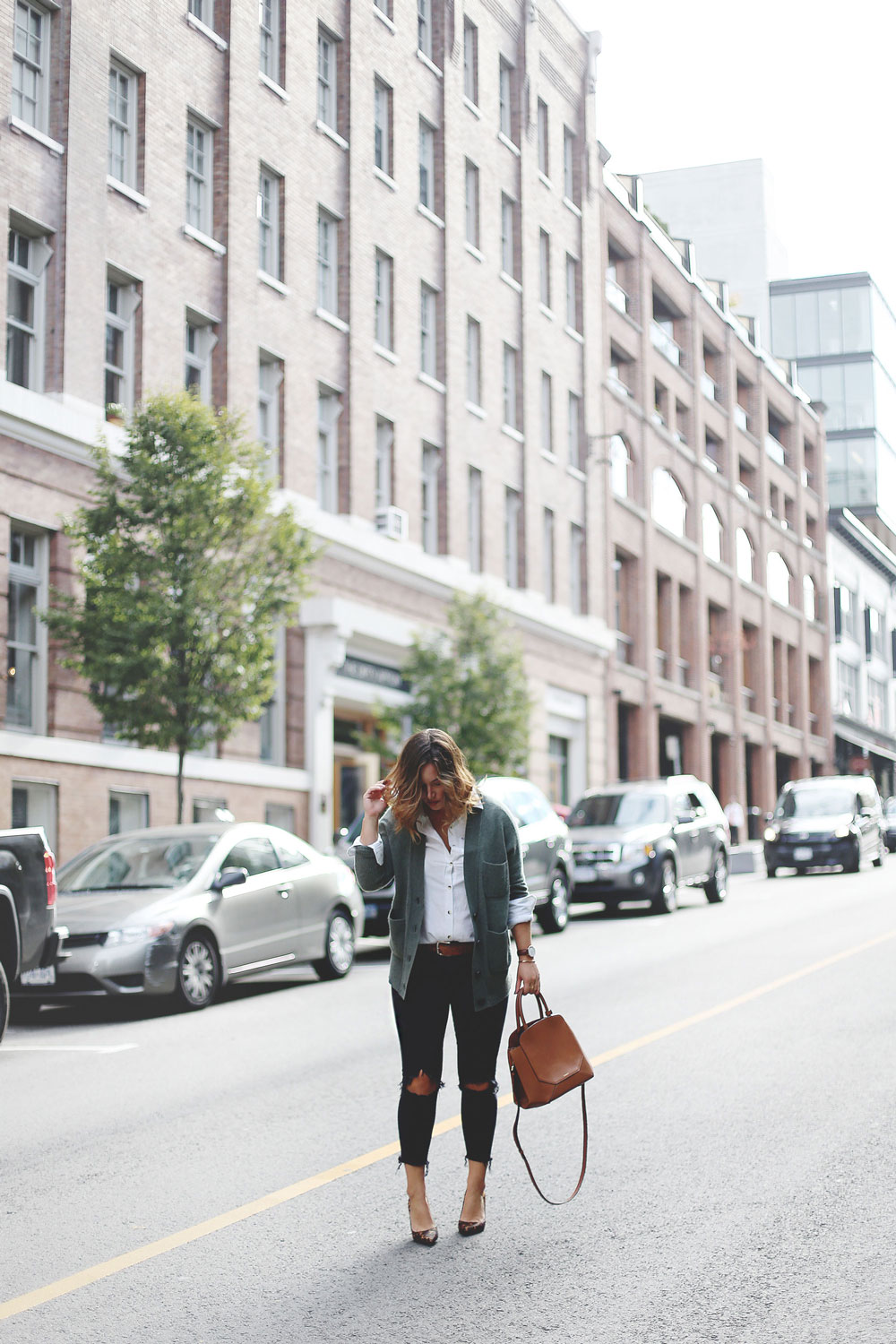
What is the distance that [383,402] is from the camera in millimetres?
29125

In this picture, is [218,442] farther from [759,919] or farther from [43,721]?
[759,919]

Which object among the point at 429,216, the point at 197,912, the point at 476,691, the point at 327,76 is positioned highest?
the point at 327,76

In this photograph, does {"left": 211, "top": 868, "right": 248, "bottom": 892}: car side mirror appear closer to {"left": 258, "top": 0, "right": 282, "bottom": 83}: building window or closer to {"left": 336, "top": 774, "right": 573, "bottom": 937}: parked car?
{"left": 336, "top": 774, "right": 573, "bottom": 937}: parked car

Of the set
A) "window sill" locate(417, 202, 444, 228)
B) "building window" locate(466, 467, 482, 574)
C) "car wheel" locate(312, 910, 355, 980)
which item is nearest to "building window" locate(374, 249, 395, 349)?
"window sill" locate(417, 202, 444, 228)

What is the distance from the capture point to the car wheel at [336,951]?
592 inches

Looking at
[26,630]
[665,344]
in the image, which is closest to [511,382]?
[665,344]

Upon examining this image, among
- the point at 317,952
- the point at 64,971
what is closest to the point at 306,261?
the point at 317,952

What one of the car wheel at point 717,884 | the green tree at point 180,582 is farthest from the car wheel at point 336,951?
the car wheel at point 717,884

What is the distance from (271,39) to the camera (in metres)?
26.6

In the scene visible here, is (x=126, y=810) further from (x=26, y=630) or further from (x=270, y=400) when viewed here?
(x=270, y=400)

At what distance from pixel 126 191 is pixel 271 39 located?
5.88 m

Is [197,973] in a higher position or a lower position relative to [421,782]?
lower

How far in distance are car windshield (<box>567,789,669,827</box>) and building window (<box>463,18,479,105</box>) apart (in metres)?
16.5

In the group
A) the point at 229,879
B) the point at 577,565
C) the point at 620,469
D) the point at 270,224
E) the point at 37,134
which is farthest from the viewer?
the point at 620,469
